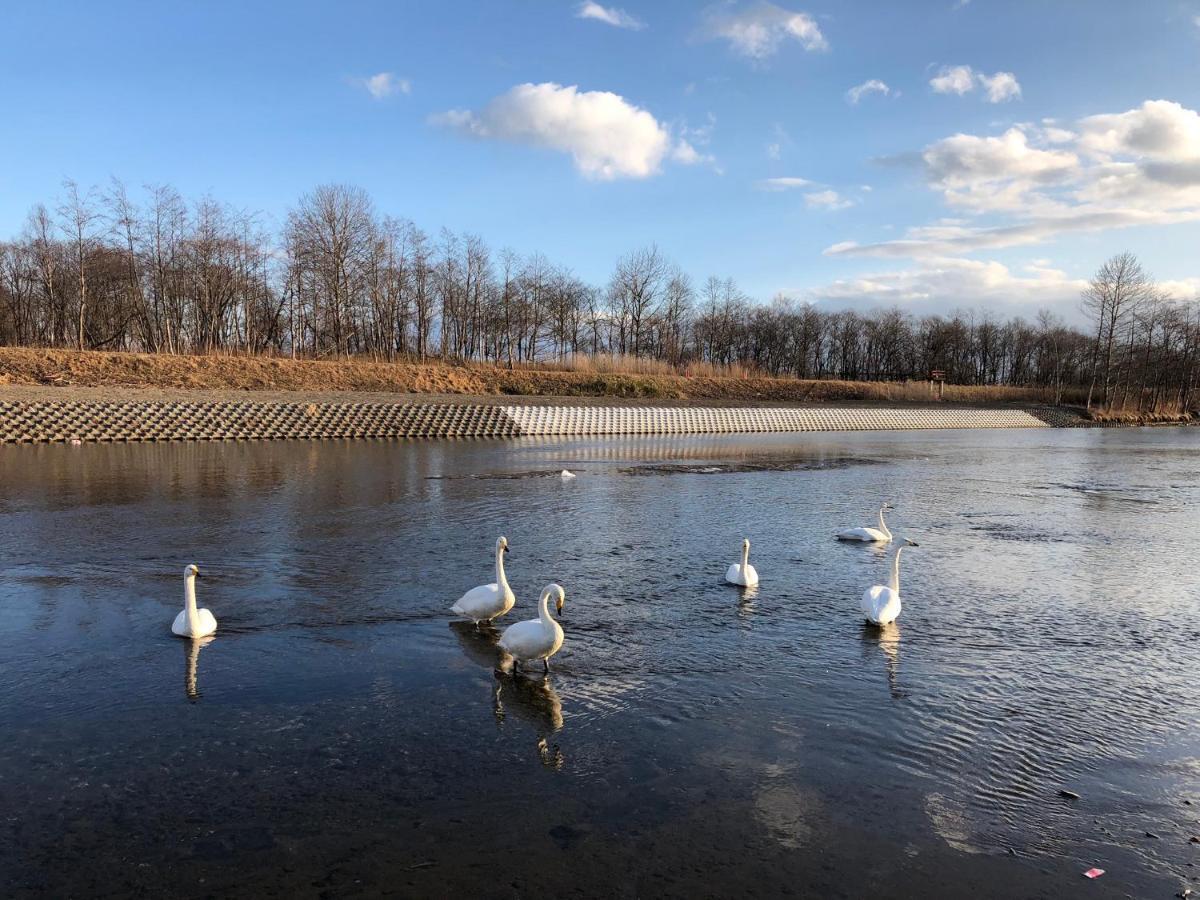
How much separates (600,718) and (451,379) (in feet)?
140

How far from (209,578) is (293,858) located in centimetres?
630

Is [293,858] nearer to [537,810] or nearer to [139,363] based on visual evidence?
[537,810]

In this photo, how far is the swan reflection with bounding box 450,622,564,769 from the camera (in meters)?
5.28

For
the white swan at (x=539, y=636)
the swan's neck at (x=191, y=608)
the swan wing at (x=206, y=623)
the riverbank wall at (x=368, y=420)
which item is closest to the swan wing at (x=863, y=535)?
the white swan at (x=539, y=636)

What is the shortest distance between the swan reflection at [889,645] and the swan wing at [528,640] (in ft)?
8.76

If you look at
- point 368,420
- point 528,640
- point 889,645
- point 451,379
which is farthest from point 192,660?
point 451,379

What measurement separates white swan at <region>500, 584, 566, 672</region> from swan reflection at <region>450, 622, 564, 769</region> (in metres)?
0.22

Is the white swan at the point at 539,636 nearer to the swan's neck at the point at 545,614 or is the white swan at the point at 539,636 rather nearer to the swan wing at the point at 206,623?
the swan's neck at the point at 545,614

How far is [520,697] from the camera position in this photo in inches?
236

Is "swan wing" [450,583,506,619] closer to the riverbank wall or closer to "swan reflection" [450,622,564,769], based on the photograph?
"swan reflection" [450,622,564,769]

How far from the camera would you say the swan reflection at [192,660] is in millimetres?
6031

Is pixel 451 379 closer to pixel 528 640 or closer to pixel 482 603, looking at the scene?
pixel 482 603

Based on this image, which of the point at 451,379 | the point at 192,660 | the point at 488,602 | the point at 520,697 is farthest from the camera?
the point at 451,379

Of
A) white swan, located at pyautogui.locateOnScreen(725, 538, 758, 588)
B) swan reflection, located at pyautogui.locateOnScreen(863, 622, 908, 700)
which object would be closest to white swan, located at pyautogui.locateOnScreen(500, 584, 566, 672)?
swan reflection, located at pyautogui.locateOnScreen(863, 622, 908, 700)
